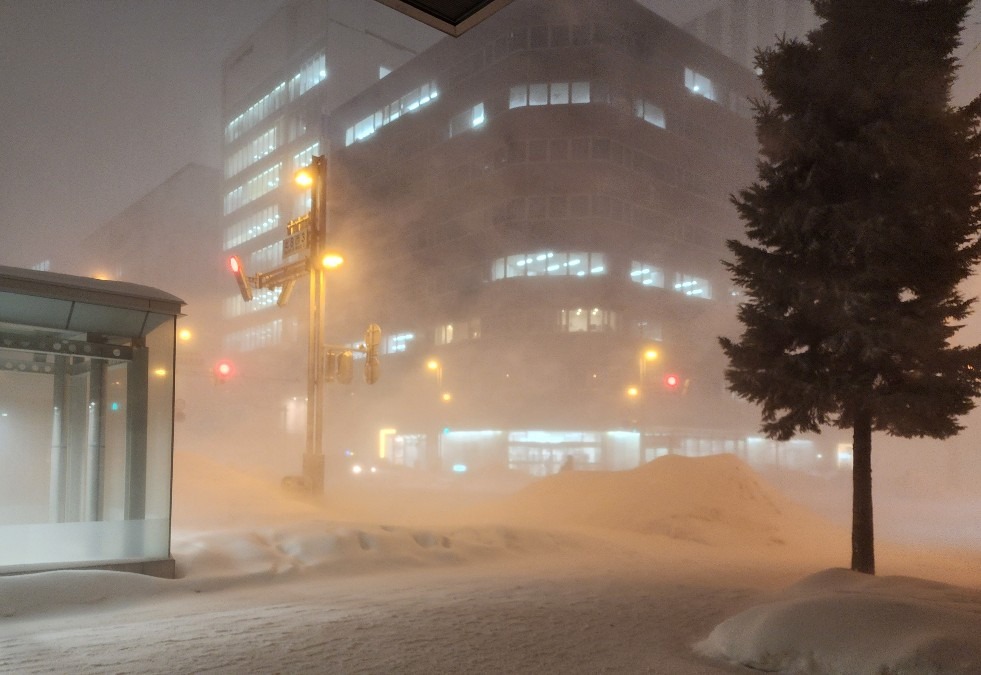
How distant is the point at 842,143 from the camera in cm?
1054

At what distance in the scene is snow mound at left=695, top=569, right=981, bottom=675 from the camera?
183 inches

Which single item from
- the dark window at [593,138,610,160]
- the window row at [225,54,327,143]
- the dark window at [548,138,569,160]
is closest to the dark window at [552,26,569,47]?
the dark window at [548,138,569,160]

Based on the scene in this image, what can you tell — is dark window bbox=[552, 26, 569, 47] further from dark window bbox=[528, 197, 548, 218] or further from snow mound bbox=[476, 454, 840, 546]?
snow mound bbox=[476, 454, 840, 546]

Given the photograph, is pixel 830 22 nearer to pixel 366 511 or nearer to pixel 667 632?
pixel 667 632

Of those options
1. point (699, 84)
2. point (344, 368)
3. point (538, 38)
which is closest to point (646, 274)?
point (699, 84)

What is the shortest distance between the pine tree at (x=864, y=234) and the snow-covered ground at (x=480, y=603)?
7.81 feet

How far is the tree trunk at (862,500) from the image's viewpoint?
406 inches

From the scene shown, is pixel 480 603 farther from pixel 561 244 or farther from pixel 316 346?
pixel 561 244

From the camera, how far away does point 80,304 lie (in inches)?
351

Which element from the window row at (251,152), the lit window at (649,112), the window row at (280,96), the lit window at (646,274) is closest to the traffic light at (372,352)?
the lit window at (646,274)

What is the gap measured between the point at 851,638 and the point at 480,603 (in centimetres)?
343

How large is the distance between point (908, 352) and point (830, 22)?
467cm

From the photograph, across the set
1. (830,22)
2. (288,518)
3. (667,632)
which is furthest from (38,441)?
(830,22)

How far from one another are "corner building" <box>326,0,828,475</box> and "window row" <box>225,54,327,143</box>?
595 inches
